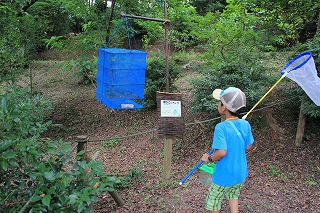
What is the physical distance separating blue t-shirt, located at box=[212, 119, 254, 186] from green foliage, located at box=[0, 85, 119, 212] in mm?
913

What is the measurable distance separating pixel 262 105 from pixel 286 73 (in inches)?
72.5

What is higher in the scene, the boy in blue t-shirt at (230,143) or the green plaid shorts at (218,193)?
the boy in blue t-shirt at (230,143)

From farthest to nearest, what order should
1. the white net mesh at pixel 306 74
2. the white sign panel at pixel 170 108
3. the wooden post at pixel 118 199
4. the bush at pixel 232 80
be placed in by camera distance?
1. the bush at pixel 232 80
2. the white sign panel at pixel 170 108
3. the wooden post at pixel 118 199
4. the white net mesh at pixel 306 74

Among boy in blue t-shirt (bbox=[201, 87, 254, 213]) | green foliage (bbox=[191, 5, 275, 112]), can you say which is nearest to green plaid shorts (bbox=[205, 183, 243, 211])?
boy in blue t-shirt (bbox=[201, 87, 254, 213])

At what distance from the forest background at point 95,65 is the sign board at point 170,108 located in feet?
3.30

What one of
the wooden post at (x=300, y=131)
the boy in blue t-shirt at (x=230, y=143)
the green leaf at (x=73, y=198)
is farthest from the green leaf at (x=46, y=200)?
the wooden post at (x=300, y=131)

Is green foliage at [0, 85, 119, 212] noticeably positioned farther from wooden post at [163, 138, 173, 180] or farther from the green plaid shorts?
wooden post at [163, 138, 173, 180]

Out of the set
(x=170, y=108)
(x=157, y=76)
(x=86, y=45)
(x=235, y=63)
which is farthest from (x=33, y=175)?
(x=86, y=45)

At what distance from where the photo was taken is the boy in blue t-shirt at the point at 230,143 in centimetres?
250

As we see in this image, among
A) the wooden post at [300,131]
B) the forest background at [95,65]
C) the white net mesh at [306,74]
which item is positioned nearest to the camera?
the forest background at [95,65]

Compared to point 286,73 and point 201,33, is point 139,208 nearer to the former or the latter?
point 286,73

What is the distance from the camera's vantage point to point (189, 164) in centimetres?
485

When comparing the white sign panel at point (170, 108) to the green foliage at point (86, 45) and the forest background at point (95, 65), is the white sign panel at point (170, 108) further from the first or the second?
the green foliage at point (86, 45)

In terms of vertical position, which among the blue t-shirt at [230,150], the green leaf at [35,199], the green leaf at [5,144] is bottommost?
the green leaf at [35,199]
